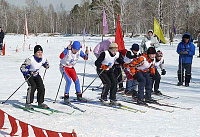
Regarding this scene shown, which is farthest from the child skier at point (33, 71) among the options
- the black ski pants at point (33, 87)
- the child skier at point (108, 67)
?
the child skier at point (108, 67)

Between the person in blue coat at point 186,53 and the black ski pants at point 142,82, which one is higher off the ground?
the person in blue coat at point 186,53

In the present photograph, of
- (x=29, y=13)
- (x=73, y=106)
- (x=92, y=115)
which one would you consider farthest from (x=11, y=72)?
(x=29, y=13)

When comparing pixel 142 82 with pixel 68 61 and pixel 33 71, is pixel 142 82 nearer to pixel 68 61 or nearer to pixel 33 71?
pixel 68 61

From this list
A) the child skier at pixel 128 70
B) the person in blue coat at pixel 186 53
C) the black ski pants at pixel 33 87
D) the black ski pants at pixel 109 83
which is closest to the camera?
the black ski pants at pixel 33 87

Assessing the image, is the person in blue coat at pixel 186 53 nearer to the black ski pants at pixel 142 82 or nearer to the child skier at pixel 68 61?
the black ski pants at pixel 142 82

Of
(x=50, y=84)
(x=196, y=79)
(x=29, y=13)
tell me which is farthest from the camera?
(x=29, y=13)

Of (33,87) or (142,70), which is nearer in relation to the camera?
(33,87)

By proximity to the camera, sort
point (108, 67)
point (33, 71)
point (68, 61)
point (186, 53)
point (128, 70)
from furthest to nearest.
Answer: point (186, 53)
point (128, 70)
point (68, 61)
point (108, 67)
point (33, 71)

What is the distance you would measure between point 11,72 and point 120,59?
7171 mm

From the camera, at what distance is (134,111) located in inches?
235

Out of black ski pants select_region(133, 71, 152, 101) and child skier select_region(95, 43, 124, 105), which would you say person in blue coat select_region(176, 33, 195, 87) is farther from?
child skier select_region(95, 43, 124, 105)

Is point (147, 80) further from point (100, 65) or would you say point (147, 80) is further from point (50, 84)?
point (50, 84)

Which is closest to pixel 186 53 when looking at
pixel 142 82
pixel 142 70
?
pixel 142 70

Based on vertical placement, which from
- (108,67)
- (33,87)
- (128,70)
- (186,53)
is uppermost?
(186,53)
